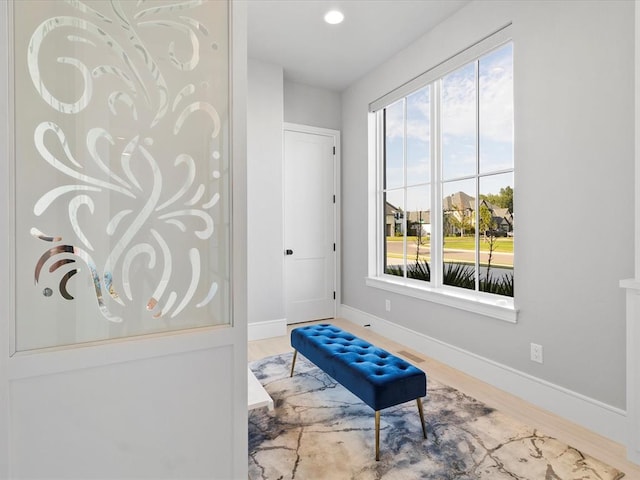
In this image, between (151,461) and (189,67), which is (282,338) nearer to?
(151,461)

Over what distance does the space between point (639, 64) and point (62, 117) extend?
94.7 inches

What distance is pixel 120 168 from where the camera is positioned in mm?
1082

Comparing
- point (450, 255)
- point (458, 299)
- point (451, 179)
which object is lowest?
point (458, 299)

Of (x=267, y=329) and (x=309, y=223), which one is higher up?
(x=309, y=223)

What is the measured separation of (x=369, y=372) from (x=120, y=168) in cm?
152

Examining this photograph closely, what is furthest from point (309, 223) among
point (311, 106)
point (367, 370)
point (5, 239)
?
point (5, 239)

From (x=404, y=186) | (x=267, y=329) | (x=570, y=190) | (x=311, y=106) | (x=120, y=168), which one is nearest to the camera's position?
(x=120, y=168)

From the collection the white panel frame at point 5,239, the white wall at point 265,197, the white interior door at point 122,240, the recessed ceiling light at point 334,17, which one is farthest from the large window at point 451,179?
the white panel frame at point 5,239

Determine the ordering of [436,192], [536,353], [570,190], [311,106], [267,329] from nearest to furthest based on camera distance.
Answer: [570,190] → [536,353] → [436,192] → [267,329] → [311,106]

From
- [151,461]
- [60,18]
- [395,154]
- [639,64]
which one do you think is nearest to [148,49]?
[60,18]

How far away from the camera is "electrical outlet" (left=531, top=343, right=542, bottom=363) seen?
2.31m

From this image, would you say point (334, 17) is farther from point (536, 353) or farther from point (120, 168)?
point (536, 353)

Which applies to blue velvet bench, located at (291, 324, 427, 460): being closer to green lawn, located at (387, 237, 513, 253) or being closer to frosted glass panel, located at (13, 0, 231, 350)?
frosted glass panel, located at (13, 0, 231, 350)

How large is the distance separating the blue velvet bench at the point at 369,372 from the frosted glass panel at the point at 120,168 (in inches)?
38.2
